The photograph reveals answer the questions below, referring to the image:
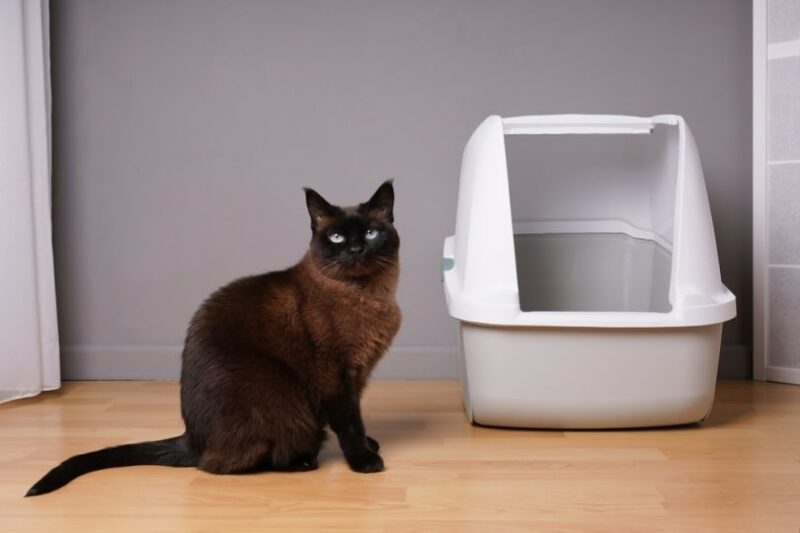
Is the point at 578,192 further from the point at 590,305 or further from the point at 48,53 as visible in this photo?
the point at 48,53

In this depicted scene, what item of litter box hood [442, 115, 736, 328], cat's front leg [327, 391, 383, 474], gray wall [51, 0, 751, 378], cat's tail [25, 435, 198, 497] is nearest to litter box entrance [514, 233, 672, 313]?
litter box hood [442, 115, 736, 328]

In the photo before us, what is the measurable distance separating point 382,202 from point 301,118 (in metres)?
0.91

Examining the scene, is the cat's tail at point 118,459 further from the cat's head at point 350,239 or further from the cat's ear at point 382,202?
the cat's ear at point 382,202

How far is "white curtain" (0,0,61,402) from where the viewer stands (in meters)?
2.04

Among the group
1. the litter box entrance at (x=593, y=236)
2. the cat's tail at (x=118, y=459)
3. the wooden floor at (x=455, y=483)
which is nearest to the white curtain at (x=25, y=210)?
the wooden floor at (x=455, y=483)

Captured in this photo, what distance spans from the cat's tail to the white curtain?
0.87m

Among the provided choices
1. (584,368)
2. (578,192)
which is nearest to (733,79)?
(578,192)

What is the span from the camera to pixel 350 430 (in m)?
1.41

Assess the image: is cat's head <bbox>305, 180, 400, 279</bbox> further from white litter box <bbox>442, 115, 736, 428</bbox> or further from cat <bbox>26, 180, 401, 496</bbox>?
white litter box <bbox>442, 115, 736, 428</bbox>

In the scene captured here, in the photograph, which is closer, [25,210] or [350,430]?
[350,430]

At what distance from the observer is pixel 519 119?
1.72 m

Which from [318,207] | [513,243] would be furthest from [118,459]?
[513,243]

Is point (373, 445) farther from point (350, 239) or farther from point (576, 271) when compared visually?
point (576, 271)

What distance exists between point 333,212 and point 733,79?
145 cm
